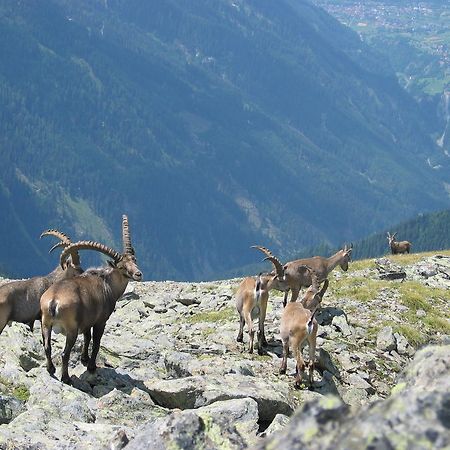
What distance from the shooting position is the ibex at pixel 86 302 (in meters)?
16.4

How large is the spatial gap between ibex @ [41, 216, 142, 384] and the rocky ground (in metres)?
0.83

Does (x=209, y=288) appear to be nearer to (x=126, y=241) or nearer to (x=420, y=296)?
(x=420, y=296)

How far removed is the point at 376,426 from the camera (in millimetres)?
5594

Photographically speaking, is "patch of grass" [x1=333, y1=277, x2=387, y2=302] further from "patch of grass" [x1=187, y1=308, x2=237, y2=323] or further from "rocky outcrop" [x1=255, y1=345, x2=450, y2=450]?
"rocky outcrop" [x1=255, y1=345, x2=450, y2=450]

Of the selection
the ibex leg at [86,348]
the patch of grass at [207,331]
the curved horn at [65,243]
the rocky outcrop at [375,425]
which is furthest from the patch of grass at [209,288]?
the rocky outcrop at [375,425]

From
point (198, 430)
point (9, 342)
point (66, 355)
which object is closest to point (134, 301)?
point (9, 342)

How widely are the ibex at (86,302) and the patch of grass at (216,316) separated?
996 cm

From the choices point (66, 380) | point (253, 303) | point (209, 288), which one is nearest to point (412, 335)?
point (253, 303)

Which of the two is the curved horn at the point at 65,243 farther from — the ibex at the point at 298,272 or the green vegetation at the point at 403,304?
the green vegetation at the point at 403,304

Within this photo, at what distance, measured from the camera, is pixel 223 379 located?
16.9m

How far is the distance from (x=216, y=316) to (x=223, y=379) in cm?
1269

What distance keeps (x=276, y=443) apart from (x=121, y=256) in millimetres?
13263

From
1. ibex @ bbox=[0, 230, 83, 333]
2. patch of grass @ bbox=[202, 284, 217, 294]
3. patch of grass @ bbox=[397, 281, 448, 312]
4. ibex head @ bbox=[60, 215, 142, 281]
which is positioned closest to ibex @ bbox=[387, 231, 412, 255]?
patch of grass @ bbox=[397, 281, 448, 312]

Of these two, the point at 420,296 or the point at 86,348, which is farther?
the point at 420,296
